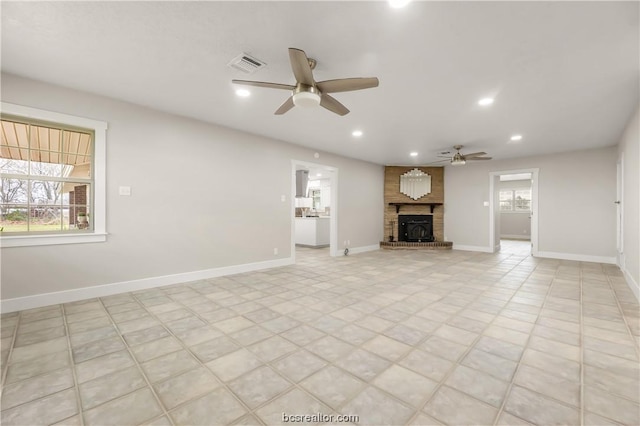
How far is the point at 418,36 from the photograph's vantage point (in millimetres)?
2279

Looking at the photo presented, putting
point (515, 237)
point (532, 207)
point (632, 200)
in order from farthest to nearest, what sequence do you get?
point (515, 237) < point (532, 207) < point (632, 200)

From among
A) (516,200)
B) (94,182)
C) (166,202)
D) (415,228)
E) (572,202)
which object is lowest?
(415,228)

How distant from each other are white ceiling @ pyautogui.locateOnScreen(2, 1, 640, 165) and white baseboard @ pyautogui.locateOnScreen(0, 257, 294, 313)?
2491mm

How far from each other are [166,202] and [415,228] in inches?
274

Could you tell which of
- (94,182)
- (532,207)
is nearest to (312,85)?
(94,182)

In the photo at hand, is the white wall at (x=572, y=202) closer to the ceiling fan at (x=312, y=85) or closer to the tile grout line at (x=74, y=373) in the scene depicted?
the ceiling fan at (x=312, y=85)

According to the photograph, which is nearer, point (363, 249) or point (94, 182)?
point (94, 182)

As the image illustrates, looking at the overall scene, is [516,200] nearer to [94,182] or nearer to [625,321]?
[625,321]

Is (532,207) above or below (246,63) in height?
below

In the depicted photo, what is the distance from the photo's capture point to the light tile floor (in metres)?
1.52

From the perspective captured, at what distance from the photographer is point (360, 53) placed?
2508mm

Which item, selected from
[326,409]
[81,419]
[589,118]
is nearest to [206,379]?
[81,419]

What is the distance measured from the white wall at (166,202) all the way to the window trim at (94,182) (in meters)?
0.07

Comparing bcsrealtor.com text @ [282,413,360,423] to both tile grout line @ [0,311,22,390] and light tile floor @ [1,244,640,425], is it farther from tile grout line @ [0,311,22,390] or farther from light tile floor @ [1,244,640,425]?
tile grout line @ [0,311,22,390]
